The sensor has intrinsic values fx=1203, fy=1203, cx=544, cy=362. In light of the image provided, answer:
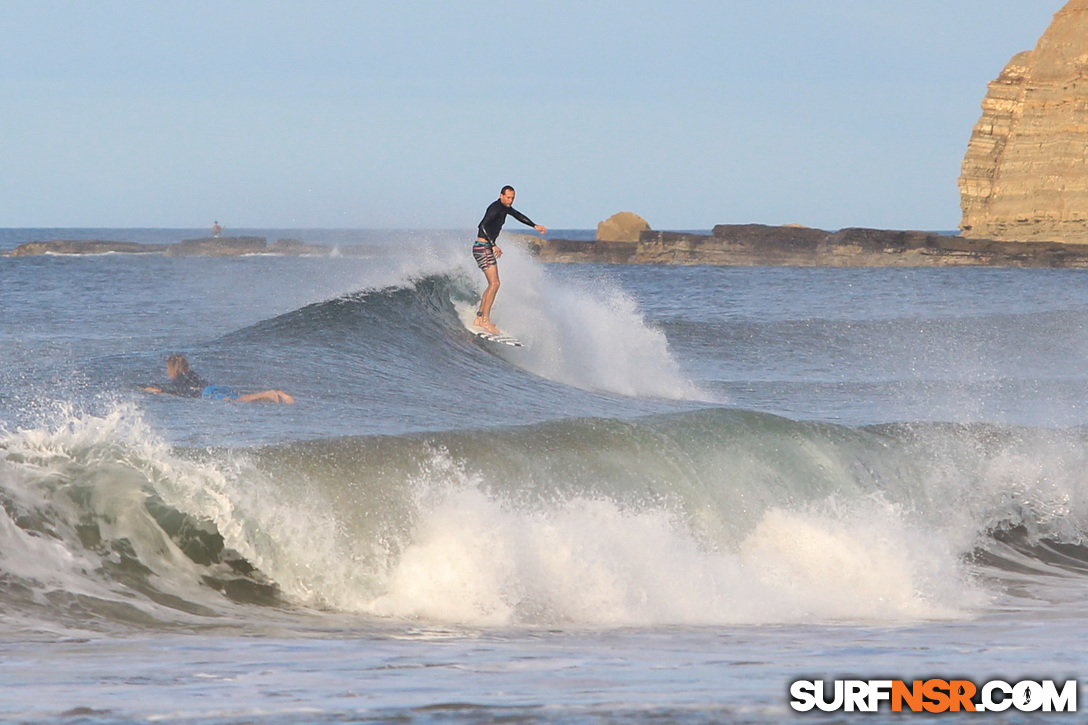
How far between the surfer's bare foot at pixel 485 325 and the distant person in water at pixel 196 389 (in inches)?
190

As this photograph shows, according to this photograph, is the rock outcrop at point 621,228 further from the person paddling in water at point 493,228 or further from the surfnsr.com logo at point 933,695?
the surfnsr.com logo at point 933,695

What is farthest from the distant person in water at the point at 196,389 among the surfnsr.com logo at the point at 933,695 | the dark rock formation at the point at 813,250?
the dark rock formation at the point at 813,250

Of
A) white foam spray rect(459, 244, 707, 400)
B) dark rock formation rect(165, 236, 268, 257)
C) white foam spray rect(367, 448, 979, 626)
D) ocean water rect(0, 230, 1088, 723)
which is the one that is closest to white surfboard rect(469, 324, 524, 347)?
white foam spray rect(459, 244, 707, 400)

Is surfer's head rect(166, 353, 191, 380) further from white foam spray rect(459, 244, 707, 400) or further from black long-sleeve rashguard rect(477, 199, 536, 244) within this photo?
white foam spray rect(459, 244, 707, 400)

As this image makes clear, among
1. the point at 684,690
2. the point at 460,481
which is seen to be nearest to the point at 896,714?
the point at 684,690

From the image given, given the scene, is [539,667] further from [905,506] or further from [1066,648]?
[905,506]

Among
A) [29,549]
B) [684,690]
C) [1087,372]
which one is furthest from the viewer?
[1087,372]

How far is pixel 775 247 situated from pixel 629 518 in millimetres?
55731

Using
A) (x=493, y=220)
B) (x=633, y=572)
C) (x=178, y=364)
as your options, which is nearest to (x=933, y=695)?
(x=633, y=572)

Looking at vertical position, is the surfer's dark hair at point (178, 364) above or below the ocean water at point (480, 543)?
above

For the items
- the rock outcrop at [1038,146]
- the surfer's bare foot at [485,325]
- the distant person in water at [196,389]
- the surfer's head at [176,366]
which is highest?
the rock outcrop at [1038,146]

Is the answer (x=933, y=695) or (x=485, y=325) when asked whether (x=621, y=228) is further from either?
(x=933, y=695)

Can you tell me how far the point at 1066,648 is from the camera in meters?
5.76

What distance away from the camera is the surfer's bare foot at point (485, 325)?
1492 centimetres
